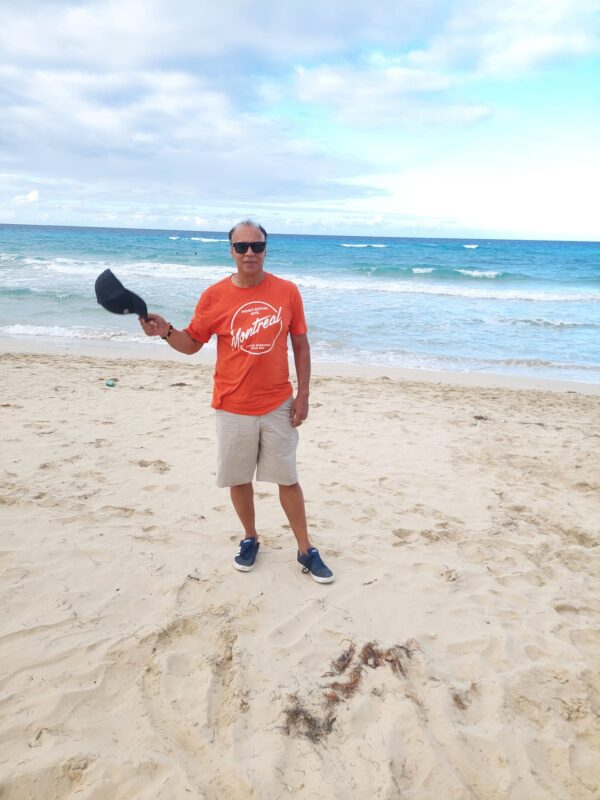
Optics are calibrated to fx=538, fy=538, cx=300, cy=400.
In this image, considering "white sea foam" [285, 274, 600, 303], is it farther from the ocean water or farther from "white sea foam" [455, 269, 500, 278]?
"white sea foam" [455, 269, 500, 278]

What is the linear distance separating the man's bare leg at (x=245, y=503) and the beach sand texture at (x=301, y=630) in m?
0.22

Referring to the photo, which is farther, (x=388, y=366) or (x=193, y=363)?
(x=388, y=366)

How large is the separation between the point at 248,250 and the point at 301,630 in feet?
6.30

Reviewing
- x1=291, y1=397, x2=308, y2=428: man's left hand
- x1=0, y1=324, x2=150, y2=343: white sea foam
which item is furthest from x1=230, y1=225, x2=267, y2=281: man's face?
x1=0, y1=324, x2=150, y2=343: white sea foam

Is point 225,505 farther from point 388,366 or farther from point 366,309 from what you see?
point 366,309

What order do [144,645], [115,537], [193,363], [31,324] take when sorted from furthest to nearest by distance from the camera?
[31,324] < [193,363] < [115,537] < [144,645]

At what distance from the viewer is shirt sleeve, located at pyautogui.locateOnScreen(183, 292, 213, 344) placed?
284 centimetres

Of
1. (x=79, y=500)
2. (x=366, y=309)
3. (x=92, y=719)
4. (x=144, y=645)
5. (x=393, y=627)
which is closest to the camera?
(x=92, y=719)

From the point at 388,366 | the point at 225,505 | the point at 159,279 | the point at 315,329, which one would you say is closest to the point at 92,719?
the point at 225,505

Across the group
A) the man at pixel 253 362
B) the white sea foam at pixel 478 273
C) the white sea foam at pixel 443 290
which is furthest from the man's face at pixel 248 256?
the white sea foam at pixel 478 273

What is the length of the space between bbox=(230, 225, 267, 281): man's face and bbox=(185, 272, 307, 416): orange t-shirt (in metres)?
0.07

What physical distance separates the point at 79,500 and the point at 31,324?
10502mm

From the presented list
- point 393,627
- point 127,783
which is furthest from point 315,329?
point 127,783

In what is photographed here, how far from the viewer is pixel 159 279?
23844mm
